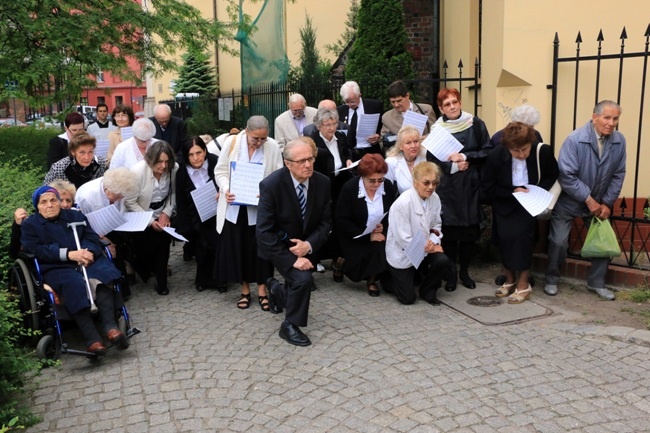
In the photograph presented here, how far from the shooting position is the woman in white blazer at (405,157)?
6547mm

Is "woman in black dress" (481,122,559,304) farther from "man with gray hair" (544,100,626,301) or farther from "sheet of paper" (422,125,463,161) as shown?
"sheet of paper" (422,125,463,161)

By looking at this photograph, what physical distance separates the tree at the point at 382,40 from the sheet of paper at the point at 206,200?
5.57 m

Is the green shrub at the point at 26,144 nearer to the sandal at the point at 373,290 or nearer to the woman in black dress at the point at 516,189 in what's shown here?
the sandal at the point at 373,290

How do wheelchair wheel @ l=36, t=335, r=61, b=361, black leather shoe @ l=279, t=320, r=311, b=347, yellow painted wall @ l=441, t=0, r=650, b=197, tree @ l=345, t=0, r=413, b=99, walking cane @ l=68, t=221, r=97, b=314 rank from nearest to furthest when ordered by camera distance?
1. wheelchair wheel @ l=36, t=335, r=61, b=361
2. walking cane @ l=68, t=221, r=97, b=314
3. black leather shoe @ l=279, t=320, r=311, b=347
4. yellow painted wall @ l=441, t=0, r=650, b=197
5. tree @ l=345, t=0, r=413, b=99

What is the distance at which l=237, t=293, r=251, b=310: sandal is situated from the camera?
6.44 meters

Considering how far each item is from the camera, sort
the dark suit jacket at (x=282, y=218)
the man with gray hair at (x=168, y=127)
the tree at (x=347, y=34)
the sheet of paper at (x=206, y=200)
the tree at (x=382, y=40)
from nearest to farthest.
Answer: the dark suit jacket at (x=282, y=218), the sheet of paper at (x=206, y=200), the man with gray hair at (x=168, y=127), the tree at (x=382, y=40), the tree at (x=347, y=34)

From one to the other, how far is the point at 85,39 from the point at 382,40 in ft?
16.8

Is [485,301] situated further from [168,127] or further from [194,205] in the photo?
[168,127]

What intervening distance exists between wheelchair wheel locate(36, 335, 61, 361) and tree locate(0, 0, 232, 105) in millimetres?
5472

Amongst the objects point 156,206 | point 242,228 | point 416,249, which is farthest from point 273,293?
point 156,206

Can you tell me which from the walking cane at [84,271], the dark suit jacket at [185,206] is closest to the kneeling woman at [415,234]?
the dark suit jacket at [185,206]

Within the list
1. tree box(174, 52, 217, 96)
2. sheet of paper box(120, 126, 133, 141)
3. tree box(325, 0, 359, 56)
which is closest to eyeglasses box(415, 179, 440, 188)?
sheet of paper box(120, 126, 133, 141)

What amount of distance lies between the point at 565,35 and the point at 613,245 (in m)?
2.63

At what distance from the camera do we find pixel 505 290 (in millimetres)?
6582
